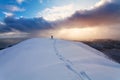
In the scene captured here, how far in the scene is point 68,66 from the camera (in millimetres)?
3219

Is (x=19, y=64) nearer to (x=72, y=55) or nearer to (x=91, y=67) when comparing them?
(x=72, y=55)

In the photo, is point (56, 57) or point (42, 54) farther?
point (42, 54)

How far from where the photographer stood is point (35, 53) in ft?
13.9

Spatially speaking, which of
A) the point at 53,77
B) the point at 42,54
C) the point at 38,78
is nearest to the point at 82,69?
the point at 53,77

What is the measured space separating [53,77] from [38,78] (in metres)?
0.24

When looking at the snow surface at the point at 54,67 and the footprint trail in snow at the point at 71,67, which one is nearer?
the footprint trail in snow at the point at 71,67

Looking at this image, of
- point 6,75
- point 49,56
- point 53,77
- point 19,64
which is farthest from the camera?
point 49,56

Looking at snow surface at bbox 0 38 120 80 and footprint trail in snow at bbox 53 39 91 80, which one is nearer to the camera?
footprint trail in snow at bbox 53 39 91 80

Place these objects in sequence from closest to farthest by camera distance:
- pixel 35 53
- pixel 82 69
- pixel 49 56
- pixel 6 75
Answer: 1. pixel 82 69
2. pixel 6 75
3. pixel 49 56
4. pixel 35 53

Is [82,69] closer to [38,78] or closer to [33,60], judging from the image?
[38,78]

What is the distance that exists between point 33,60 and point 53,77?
109cm

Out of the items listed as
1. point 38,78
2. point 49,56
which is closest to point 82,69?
point 38,78

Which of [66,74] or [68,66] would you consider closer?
[66,74]

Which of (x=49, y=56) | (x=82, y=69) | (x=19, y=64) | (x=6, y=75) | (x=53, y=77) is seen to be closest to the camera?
(x=53, y=77)
